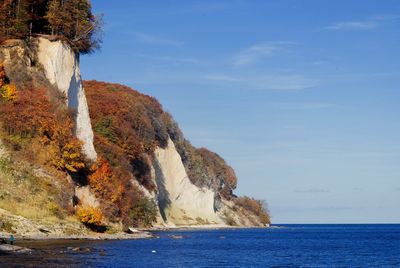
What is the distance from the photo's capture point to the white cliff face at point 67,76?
279 feet

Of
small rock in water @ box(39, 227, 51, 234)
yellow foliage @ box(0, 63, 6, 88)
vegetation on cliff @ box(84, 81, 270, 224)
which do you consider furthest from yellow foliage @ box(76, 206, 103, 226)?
yellow foliage @ box(0, 63, 6, 88)

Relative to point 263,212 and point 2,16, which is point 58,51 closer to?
point 2,16

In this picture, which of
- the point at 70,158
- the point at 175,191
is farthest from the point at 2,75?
the point at 175,191

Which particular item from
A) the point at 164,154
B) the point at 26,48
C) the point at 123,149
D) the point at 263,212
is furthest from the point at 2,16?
the point at 263,212

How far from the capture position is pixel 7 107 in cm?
7481

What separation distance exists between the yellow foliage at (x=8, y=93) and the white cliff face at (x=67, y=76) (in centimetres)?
738

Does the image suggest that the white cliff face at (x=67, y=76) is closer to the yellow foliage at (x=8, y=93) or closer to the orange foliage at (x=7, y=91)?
the orange foliage at (x=7, y=91)

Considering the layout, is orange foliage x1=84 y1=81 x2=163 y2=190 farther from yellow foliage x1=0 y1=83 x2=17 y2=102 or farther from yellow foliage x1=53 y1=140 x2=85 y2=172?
yellow foliage x1=0 y1=83 x2=17 y2=102

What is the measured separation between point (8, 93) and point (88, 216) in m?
19.3

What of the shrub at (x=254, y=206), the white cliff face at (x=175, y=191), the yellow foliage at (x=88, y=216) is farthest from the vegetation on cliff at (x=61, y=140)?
the shrub at (x=254, y=206)

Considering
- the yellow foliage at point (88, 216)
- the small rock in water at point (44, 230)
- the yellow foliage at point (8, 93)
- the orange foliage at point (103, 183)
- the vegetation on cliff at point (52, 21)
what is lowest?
the small rock in water at point (44, 230)

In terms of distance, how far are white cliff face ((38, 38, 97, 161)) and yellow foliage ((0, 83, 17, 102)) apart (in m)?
7.38

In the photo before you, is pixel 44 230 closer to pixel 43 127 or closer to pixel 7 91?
pixel 43 127

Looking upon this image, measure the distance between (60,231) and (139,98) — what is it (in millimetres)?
67222
